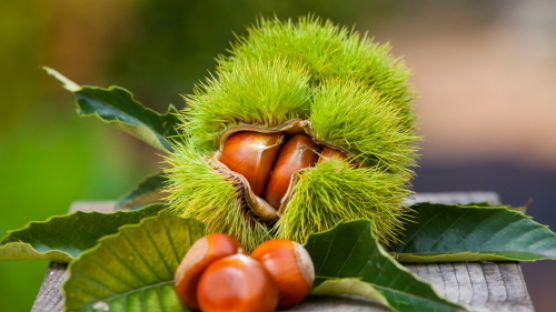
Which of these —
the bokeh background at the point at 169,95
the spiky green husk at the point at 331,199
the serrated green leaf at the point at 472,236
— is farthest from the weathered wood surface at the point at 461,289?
the bokeh background at the point at 169,95

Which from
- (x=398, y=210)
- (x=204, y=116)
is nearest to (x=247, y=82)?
(x=204, y=116)

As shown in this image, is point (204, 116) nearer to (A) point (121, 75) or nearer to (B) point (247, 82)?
(B) point (247, 82)

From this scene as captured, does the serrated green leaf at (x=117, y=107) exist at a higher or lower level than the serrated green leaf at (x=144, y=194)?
higher

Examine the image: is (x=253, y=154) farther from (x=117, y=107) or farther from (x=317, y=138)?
(x=117, y=107)

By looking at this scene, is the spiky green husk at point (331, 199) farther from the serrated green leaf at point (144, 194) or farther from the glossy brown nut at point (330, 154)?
the serrated green leaf at point (144, 194)

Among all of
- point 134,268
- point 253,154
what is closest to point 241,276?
point 134,268

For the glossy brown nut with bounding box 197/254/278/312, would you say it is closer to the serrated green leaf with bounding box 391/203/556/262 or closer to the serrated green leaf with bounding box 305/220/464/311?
the serrated green leaf with bounding box 305/220/464/311
